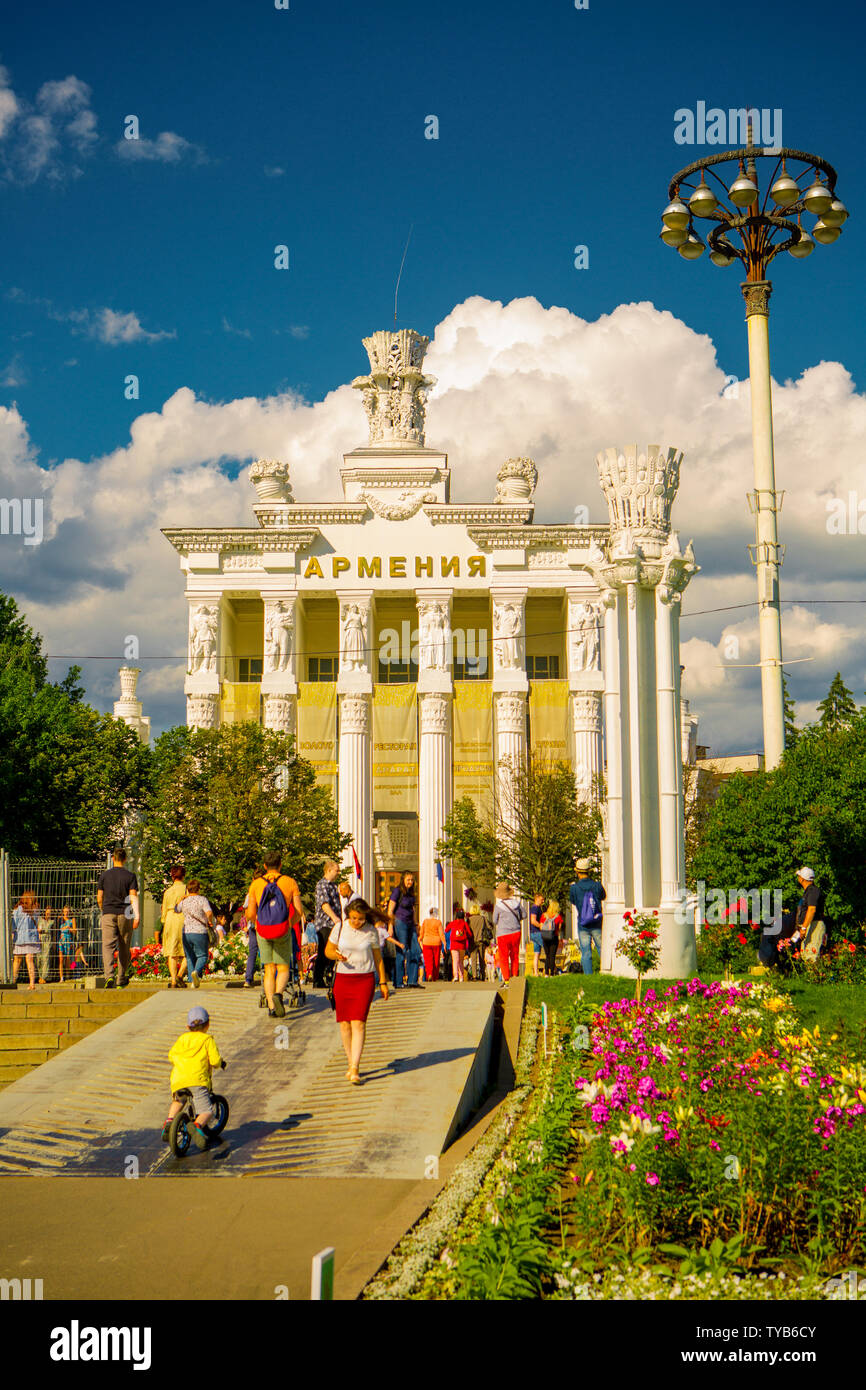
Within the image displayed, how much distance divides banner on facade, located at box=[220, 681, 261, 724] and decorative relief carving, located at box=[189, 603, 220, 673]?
94 centimetres

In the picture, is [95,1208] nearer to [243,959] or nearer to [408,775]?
[243,959]

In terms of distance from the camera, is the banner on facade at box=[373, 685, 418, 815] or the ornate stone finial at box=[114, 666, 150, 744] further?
the ornate stone finial at box=[114, 666, 150, 744]

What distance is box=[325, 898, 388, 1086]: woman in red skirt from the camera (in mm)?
11703

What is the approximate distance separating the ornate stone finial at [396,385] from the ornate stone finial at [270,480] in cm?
371

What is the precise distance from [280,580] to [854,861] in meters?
26.6

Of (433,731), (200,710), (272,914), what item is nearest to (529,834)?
(433,731)

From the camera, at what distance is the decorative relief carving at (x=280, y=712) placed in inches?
1684

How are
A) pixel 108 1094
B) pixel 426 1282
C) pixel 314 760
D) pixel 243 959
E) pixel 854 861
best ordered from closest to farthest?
pixel 426 1282
pixel 108 1094
pixel 243 959
pixel 854 861
pixel 314 760

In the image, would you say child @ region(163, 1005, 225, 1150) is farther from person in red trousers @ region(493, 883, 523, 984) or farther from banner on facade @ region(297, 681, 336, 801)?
banner on facade @ region(297, 681, 336, 801)

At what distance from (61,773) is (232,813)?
488 inches

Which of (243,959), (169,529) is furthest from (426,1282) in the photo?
(169,529)

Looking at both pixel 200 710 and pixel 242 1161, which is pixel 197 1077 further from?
pixel 200 710

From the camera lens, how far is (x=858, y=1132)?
7320 mm

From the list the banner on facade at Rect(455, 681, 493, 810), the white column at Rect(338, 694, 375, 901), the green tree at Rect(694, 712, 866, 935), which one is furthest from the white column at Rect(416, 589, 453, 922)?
the green tree at Rect(694, 712, 866, 935)
